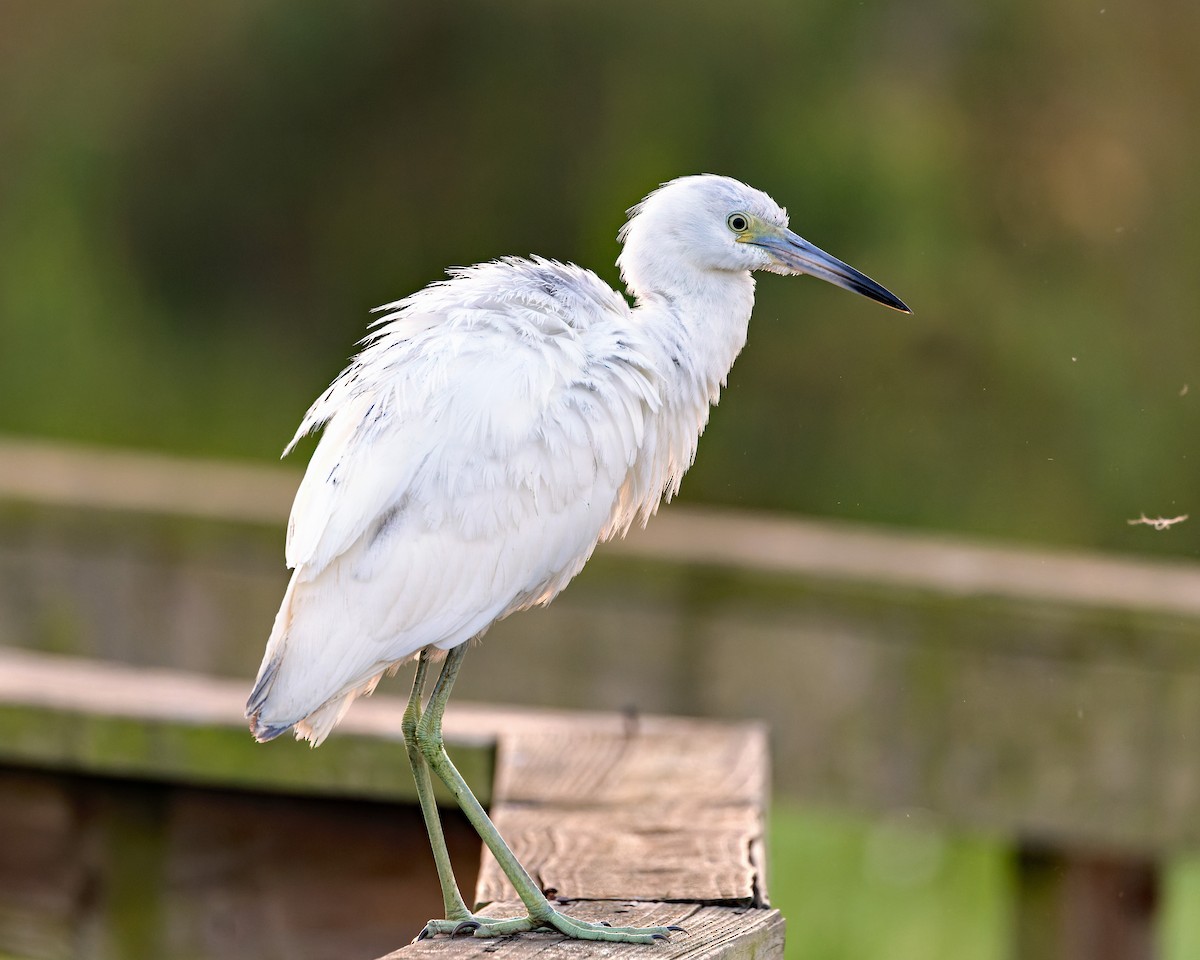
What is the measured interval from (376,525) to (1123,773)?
5.74 feet

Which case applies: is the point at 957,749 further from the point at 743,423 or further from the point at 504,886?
the point at 743,423

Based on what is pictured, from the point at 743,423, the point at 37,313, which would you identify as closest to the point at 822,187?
the point at 743,423

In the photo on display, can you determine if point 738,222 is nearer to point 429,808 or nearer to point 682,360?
point 682,360

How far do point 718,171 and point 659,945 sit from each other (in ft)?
23.2

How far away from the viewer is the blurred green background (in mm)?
7750

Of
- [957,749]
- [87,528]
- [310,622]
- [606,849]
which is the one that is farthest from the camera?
[87,528]

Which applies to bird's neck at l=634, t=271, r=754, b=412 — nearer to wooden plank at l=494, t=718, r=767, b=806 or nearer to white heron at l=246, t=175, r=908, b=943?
white heron at l=246, t=175, r=908, b=943

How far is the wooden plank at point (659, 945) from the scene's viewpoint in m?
2.08

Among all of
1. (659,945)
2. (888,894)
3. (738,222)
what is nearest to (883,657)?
(738,222)

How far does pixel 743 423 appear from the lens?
27.6 feet

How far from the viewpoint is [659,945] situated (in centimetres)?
210

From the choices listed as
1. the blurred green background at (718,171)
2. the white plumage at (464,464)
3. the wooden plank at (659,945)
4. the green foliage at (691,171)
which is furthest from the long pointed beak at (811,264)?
the green foliage at (691,171)

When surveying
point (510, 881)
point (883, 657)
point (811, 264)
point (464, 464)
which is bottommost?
point (510, 881)

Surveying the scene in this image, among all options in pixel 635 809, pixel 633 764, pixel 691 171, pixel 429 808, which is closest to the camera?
pixel 429 808
